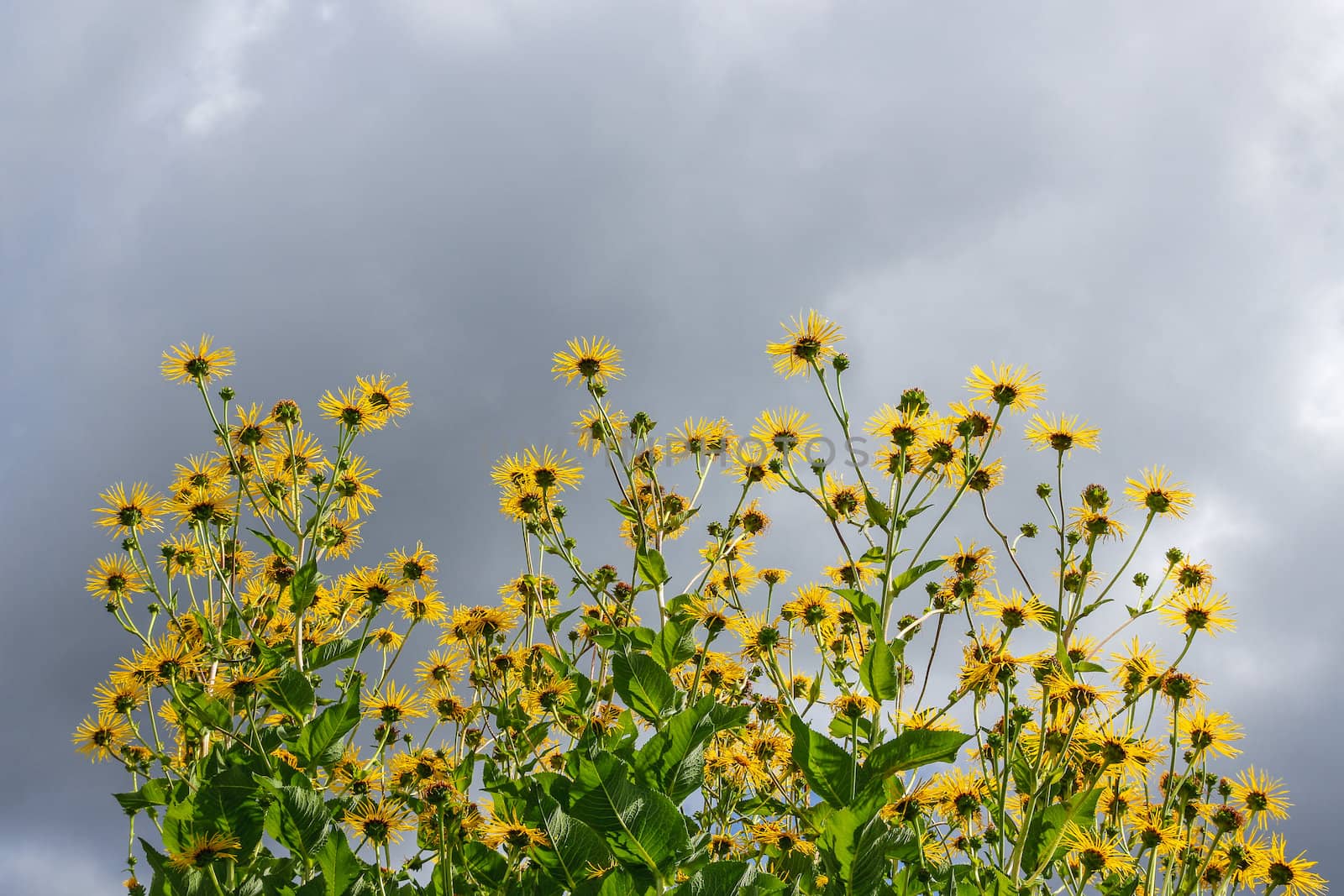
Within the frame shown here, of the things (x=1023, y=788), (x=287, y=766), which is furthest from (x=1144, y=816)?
(x=287, y=766)

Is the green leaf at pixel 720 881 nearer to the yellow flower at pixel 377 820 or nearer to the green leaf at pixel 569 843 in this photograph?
the green leaf at pixel 569 843

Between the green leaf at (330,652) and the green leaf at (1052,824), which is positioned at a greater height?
the green leaf at (330,652)

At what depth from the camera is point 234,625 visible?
17.1 ft

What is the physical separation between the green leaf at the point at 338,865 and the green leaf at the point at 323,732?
0.48 metres

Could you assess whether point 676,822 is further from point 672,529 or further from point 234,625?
point 234,625

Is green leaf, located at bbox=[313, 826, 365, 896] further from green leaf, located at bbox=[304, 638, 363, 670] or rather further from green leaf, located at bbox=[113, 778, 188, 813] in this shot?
green leaf, located at bbox=[304, 638, 363, 670]

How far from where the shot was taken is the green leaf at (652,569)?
4.71m

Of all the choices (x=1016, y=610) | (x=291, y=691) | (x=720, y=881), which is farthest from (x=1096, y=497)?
(x=291, y=691)

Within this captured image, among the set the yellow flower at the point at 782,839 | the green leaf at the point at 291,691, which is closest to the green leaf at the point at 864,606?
the yellow flower at the point at 782,839

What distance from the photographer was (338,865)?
3.75 m

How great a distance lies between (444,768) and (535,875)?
4.21ft

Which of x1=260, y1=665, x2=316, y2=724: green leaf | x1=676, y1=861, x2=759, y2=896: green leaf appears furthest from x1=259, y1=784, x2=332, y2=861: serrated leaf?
x1=676, y1=861, x2=759, y2=896: green leaf

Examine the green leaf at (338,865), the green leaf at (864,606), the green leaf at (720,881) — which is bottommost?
the green leaf at (720,881)

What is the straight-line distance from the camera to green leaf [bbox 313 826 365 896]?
3.72 metres
